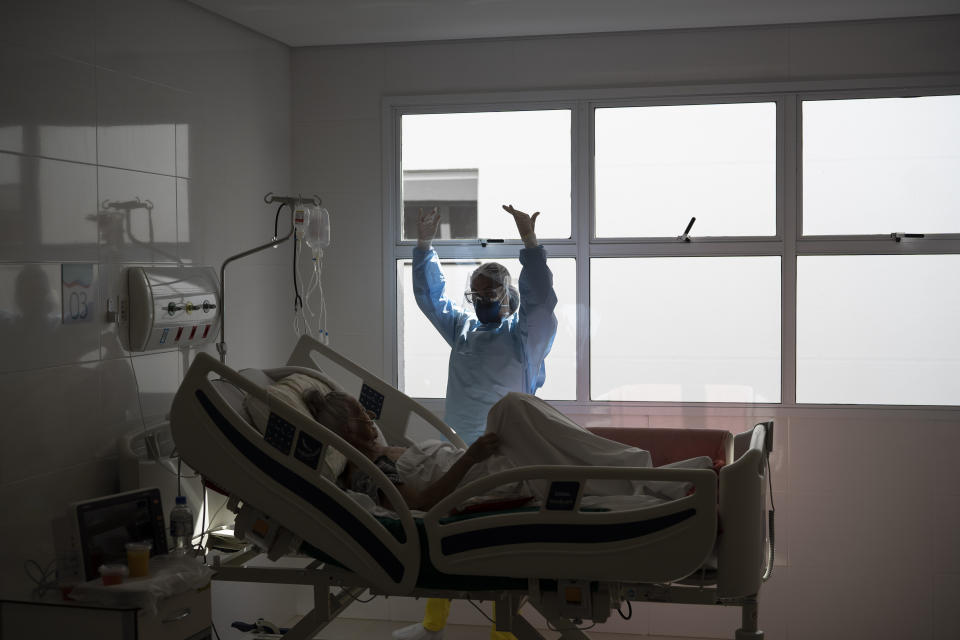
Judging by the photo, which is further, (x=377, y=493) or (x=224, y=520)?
(x=224, y=520)

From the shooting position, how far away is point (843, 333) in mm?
4078

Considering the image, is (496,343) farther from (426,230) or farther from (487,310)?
(426,230)

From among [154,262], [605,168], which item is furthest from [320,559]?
[605,168]

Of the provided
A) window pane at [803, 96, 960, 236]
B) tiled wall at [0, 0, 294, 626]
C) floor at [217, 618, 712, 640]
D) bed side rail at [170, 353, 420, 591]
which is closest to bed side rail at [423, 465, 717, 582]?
bed side rail at [170, 353, 420, 591]

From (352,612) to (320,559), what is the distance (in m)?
2.07

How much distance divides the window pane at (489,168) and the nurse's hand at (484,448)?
175cm

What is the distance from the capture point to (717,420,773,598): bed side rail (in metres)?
2.29

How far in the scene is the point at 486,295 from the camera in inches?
154

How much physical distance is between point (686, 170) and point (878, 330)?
1.10 metres

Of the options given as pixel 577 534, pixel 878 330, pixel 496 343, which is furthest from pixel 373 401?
pixel 878 330

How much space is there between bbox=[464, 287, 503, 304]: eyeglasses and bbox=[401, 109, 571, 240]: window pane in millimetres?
480

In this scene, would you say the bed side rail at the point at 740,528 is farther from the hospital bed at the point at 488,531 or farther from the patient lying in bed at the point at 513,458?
the patient lying in bed at the point at 513,458

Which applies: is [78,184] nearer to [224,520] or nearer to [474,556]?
[224,520]

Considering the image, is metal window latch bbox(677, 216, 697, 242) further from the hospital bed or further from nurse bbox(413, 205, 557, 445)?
the hospital bed
